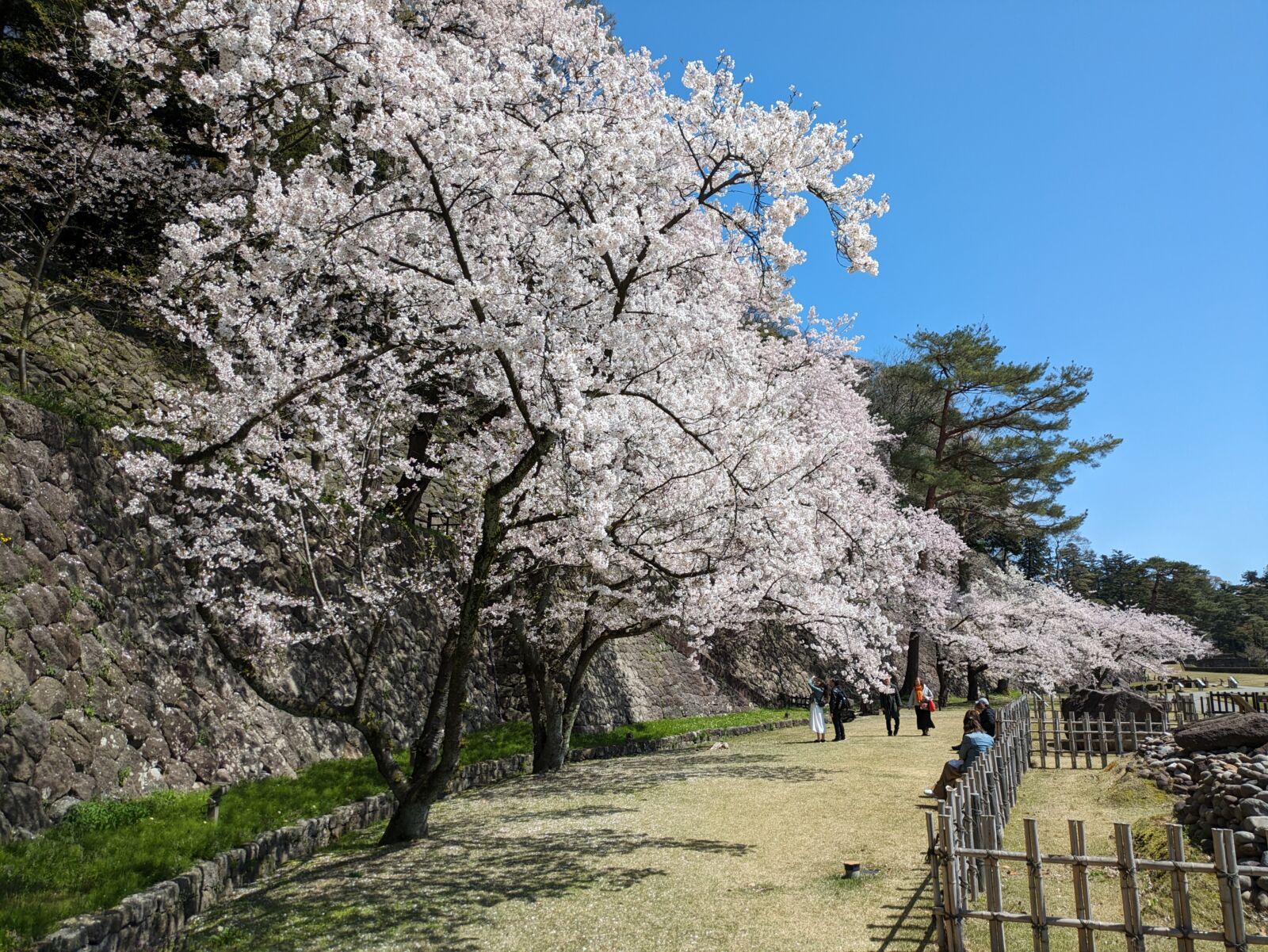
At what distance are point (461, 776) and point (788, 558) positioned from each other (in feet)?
20.6

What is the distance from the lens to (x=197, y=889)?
666cm

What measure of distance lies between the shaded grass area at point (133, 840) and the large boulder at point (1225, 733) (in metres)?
11.5

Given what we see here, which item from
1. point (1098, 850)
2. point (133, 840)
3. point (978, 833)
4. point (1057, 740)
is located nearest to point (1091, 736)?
point (1057, 740)

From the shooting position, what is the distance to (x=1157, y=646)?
127 feet

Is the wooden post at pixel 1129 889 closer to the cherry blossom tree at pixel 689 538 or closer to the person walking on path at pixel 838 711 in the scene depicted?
the cherry blossom tree at pixel 689 538

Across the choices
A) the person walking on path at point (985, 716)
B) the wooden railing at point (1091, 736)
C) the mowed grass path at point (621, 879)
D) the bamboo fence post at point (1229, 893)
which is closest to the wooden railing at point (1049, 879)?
the bamboo fence post at point (1229, 893)

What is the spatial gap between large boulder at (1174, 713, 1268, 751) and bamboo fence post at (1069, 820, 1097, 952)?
309 inches

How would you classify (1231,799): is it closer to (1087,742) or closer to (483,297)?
(1087,742)

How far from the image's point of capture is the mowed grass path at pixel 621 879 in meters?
5.99

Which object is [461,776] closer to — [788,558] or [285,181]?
[788,558]

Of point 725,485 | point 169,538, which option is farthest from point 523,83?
point 169,538

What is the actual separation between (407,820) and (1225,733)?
36.4 feet

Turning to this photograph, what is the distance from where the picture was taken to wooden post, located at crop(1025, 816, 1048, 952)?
16.4ft

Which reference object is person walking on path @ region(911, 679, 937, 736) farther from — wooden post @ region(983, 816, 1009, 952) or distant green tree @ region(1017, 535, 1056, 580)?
distant green tree @ region(1017, 535, 1056, 580)
